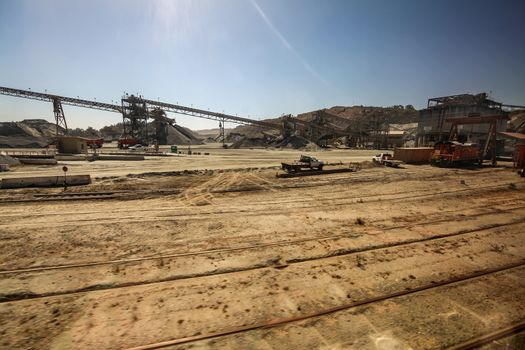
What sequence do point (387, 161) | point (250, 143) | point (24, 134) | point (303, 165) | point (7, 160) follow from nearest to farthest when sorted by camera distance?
1. point (303, 165)
2. point (7, 160)
3. point (387, 161)
4. point (250, 143)
5. point (24, 134)

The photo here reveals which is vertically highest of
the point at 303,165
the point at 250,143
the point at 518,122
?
the point at 518,122

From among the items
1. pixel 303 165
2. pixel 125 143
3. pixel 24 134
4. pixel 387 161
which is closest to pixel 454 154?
pixel 387 161

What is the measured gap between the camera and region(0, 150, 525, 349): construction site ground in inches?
171

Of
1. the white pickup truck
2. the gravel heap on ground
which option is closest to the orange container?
the white pickup truck

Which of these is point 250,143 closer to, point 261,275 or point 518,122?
point 261,275

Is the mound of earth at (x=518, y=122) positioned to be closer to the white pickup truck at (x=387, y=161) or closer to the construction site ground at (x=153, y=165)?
the construction site ground at (x=153, y=165)

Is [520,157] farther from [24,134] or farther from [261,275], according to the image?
[24,134]

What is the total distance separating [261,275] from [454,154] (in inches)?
1154

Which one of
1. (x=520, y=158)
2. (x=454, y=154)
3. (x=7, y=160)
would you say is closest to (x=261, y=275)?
(x=454, y=154)

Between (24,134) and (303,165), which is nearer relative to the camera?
(303,165)

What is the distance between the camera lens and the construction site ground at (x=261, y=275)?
4.34 metres

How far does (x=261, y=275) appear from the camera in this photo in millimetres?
6188

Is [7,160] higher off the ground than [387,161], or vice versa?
[387,161]

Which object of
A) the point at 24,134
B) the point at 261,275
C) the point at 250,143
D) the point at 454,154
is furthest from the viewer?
the point at 24,134
